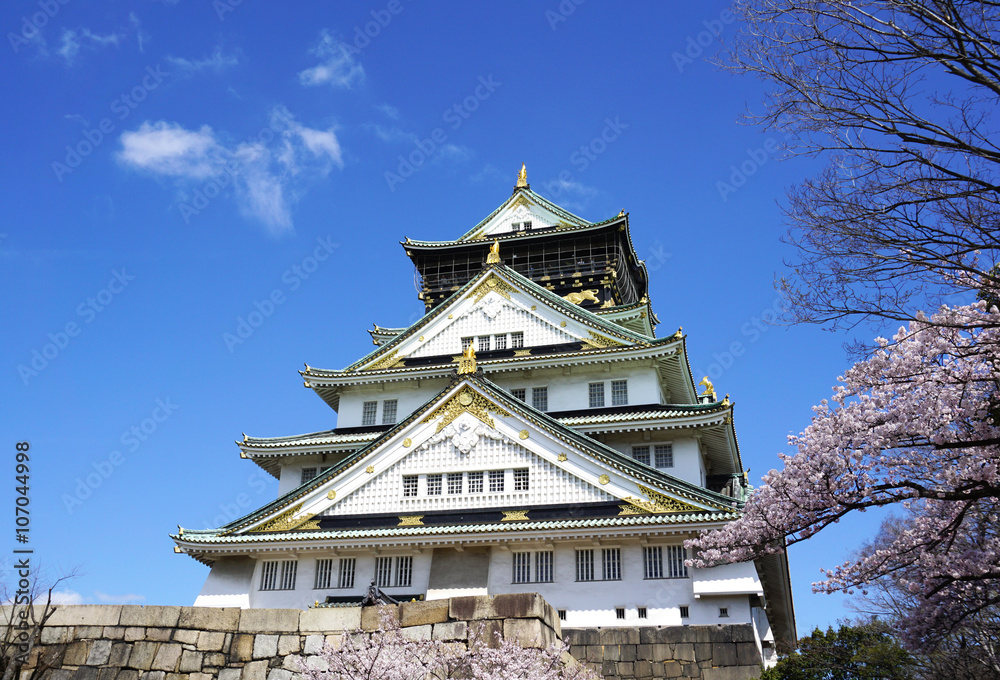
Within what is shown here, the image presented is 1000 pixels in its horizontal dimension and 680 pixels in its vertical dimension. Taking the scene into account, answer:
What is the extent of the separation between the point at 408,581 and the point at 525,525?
163 inches

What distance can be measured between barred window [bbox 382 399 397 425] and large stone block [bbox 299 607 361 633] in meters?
17.7

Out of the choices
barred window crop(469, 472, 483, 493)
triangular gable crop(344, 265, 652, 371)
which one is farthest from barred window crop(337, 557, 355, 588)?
triangular gable crop(344, 265, 652, 371)

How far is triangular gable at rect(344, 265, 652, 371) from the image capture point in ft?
106

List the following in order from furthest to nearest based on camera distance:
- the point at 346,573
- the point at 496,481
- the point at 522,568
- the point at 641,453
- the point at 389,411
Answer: the point at 389,411 < the point at 641,453 < the point at 496,481 < the point at 346,573 < the point at 522,568

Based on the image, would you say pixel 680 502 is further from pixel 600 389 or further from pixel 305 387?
pixel 305 387

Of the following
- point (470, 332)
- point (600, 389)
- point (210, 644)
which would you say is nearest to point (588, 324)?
point (600, 389)

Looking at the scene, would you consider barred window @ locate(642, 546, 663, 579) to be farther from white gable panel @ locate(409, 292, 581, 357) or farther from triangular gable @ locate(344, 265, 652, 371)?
white gable panel @ locate(409, 292, 581, 357)

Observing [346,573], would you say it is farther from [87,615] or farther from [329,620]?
[87,615]

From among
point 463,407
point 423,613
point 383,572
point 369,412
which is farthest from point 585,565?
point 369,412

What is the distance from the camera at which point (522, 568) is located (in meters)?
24.5

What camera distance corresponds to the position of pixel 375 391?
108 feet

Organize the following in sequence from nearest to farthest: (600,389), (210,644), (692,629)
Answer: (210,644) → (692,629) → (600,389)

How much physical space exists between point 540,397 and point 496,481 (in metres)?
6.19

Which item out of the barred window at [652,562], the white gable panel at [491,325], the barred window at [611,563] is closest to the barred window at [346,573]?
the barred window at [611,563]
